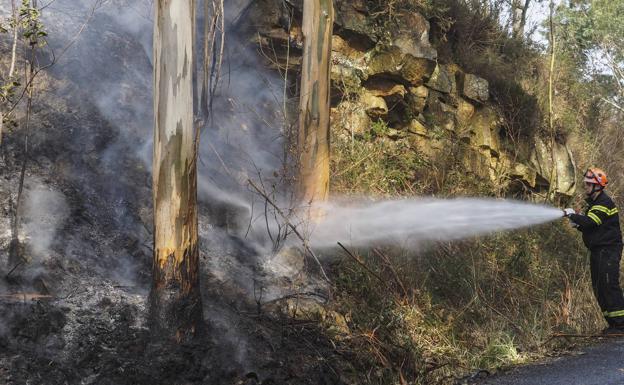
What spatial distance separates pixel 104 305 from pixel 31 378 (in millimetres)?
896

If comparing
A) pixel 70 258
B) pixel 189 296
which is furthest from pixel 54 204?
pixel 189 296

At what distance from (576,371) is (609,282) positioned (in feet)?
8.01

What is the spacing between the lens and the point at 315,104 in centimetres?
739

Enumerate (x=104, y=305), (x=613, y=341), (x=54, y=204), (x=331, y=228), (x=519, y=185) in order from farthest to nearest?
(x=519, y=185) → (x=331, y=228) → (x=613, y=341) → (x=54, y=204) → (x=104, y=305)

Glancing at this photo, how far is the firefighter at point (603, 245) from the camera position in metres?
7.38

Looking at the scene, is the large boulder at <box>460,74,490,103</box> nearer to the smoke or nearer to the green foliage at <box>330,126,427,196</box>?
the green foliage at <box>330,126,427,196</box>

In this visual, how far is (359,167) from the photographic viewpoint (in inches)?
353

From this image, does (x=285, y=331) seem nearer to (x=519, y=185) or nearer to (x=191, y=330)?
(x=191, y=330)

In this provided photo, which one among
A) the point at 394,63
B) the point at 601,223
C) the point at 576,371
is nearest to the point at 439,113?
the point at 394,63

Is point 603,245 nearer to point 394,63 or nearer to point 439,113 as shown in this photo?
point 439,113

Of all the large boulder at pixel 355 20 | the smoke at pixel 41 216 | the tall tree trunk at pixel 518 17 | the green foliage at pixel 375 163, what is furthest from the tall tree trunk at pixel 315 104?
the tall tree trunk at pixel 518 17

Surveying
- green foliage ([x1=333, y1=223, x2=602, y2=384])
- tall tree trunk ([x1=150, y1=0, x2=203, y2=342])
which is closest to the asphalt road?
green foliage ([x1=333, y1=223, x2=602, y2=384])

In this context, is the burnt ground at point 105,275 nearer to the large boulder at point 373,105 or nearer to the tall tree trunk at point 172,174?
the tall tree trunk at point 172,174

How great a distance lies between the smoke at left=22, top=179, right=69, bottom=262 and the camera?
514 cm
